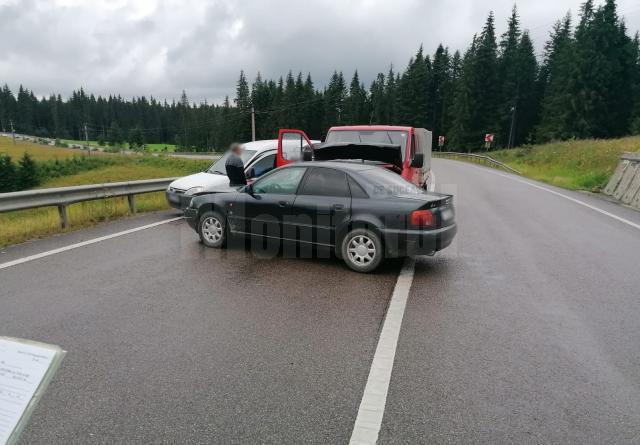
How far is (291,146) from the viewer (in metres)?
11.8

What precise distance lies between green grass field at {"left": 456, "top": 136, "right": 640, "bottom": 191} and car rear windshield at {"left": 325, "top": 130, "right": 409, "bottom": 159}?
35.2ft

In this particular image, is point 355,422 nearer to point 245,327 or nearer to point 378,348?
point 378,348

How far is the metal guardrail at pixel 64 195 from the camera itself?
8.06 m

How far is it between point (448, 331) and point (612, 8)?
62.0m

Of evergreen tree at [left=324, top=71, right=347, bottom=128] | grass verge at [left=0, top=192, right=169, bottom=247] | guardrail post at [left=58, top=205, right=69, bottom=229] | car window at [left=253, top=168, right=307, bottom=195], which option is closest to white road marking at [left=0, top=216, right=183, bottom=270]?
grass verge at [left=0, top=192, right=169, bottom=247]

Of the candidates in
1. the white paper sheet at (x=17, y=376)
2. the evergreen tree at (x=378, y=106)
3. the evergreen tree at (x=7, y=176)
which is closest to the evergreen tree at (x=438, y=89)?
the evergreen tree at (x=378, y=106)

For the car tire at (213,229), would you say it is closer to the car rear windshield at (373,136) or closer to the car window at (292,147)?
the car window at (292,147)

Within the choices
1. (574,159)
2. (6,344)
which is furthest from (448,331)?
(574,159)

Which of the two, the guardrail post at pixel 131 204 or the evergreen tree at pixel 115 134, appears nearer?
the guardrail post at pixel 131 204

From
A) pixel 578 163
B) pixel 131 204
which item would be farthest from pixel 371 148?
pixel 578 163

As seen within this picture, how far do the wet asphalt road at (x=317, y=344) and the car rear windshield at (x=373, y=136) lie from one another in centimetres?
407

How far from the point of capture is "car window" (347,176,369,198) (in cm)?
620

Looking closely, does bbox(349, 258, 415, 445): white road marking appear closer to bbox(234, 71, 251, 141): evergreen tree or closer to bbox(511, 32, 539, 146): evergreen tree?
bbox(511, 32, 539, 146): evergreen tree

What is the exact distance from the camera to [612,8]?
50.5 metres
